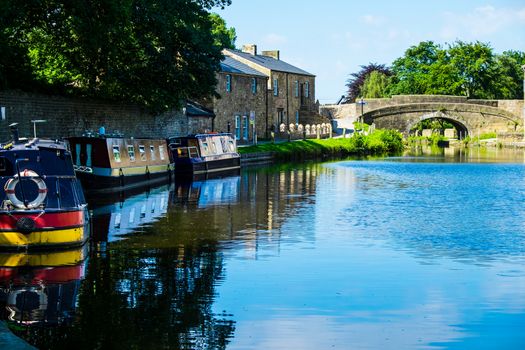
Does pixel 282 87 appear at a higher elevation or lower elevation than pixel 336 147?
higher

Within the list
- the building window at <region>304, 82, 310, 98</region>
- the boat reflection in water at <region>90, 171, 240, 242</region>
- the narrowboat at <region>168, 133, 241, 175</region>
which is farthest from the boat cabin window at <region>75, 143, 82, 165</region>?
the building window at <region>304, 82, 310, 98</region>

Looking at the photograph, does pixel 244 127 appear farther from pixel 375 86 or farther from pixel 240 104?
pixel 375 86

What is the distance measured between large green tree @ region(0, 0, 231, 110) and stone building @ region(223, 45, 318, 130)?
23.6 metres

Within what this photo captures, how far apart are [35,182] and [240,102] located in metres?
38.9

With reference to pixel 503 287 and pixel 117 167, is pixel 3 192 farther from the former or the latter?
pixel 117 167

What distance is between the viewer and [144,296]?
12.3m

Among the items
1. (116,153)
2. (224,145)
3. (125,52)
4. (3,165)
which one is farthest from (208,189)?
(3,165)

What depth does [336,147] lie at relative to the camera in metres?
56.4

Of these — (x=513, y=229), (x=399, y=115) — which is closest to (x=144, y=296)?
(x=513, y=229)

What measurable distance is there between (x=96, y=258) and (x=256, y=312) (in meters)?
5.01

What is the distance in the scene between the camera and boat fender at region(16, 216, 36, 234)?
49.8 ft

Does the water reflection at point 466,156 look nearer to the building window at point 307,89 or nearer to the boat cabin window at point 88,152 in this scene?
the building window at point 307,89

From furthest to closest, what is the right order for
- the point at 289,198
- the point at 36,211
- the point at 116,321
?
the point at 289,198 < the point at 36,211 < the point at 116,321

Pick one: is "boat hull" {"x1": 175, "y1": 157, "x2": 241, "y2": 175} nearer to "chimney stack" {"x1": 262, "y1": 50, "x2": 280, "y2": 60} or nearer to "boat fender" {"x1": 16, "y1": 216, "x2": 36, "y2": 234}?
"boat fender" {"x1": 16, "y1": 216, "x2": 36, "y2": 234}
